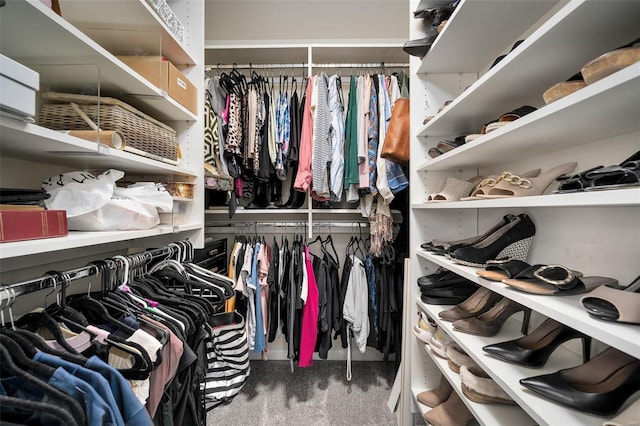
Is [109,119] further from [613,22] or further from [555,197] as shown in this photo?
[613,22]

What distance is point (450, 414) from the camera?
3.54 ft

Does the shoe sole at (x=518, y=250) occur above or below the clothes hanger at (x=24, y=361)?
above

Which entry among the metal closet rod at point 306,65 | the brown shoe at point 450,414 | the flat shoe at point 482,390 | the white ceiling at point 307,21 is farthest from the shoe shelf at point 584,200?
the white ceiling at point 307,21

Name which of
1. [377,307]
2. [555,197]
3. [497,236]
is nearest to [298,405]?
[377,307]

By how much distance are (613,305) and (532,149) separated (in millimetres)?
591

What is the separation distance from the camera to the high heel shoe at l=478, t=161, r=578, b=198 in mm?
800

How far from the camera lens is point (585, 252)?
0.85 m

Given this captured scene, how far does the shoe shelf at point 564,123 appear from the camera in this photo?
490 millimetres

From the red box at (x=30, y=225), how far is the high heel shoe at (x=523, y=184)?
1140 millimetres

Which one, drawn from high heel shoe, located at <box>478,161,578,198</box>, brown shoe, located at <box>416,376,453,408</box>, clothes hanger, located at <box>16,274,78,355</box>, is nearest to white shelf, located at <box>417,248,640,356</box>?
high heel shoe, located at <box>478,161,578,198</box>

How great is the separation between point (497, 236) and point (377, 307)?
97 cm

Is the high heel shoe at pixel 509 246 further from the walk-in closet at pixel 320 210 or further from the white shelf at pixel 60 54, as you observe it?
the white shelf at pixel 60 54

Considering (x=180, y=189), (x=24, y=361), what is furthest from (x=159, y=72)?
(x=24, y=361)

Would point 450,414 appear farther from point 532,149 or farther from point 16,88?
point 16,88
